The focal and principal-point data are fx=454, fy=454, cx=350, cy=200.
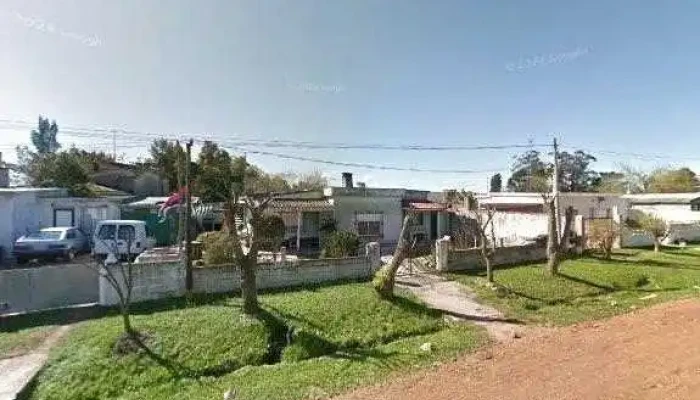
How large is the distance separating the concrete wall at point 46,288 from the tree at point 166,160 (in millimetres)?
25749

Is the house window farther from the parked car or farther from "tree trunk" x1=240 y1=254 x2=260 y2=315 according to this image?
the parked car

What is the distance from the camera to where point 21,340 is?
1039 cm

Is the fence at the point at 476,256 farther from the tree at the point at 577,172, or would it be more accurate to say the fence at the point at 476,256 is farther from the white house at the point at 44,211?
the tree at the point at 577,172

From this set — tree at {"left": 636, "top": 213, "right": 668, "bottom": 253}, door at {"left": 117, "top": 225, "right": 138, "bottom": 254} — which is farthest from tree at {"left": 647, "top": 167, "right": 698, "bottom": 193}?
door at {"left": 117, "top": 225, "right": 138, "bottom": 254}

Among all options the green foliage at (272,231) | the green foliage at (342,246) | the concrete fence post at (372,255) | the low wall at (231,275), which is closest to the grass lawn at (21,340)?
the low wall at (231,275)

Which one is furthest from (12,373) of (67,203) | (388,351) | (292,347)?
(67,203)

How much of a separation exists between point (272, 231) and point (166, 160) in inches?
872

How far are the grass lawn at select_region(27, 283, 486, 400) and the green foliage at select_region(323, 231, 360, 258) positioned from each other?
5.19m

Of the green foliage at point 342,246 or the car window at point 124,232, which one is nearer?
the green foliage at point 342,246

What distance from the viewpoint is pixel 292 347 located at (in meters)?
10.7

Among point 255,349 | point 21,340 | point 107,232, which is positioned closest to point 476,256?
point 255,349

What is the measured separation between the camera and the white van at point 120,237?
62.0ft

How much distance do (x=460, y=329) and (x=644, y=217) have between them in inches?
1102

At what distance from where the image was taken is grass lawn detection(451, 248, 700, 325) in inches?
572
